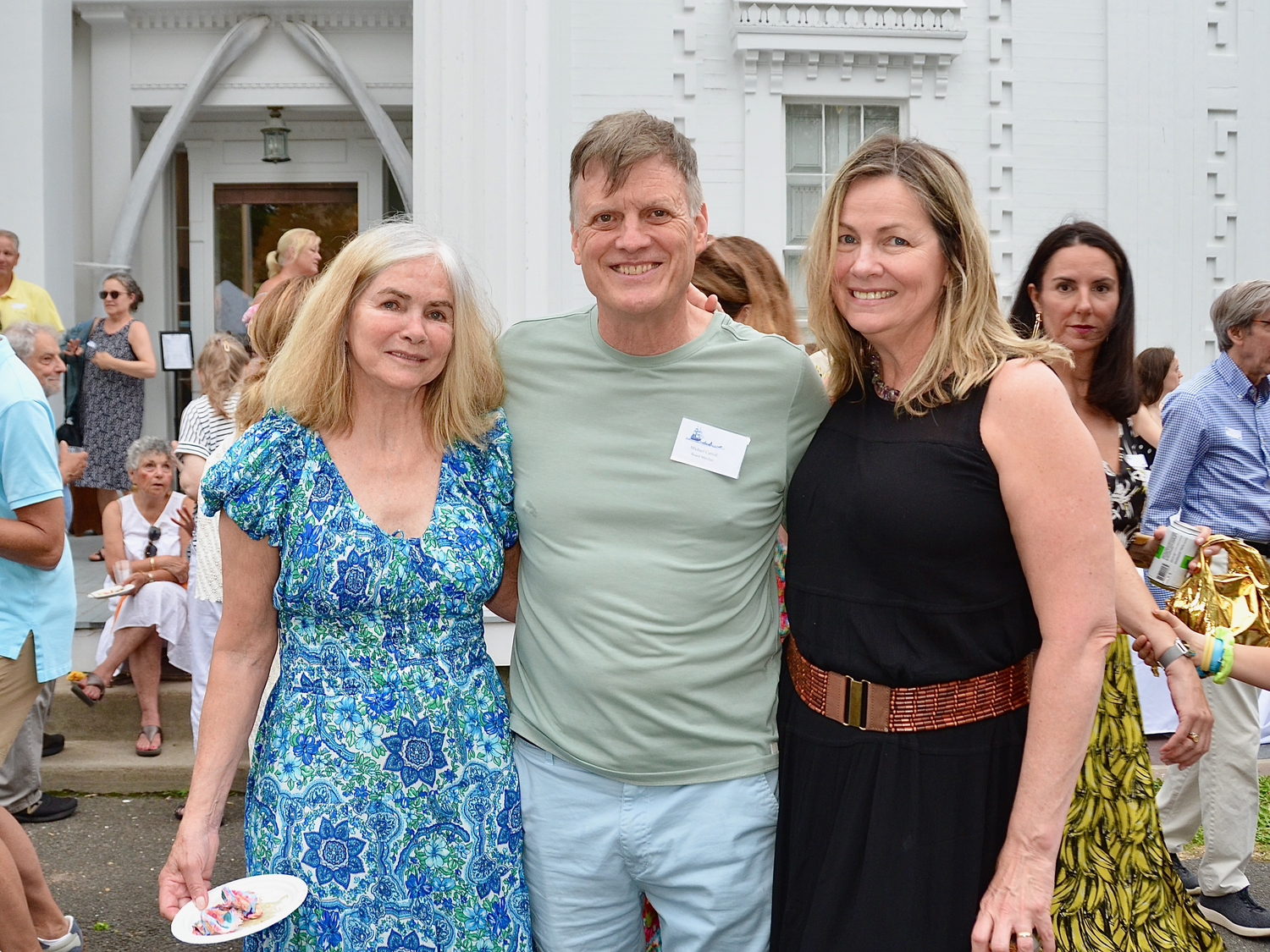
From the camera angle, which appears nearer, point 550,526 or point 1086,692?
point 1086,692

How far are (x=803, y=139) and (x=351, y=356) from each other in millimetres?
6233

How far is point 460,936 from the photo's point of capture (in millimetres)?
2150

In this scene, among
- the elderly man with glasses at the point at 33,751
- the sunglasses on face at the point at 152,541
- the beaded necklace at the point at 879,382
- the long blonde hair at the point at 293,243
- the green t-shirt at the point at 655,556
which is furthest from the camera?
the long blonde hair at the point at 293,243

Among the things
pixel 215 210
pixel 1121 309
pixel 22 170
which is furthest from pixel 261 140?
pixel 1121 309

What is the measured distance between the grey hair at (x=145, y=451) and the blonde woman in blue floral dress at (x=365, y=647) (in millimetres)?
3663

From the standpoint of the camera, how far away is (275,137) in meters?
8.64

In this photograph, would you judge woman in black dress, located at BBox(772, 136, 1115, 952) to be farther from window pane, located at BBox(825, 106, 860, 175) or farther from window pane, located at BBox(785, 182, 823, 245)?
window pane, located at BBox(825, 106, 860, 175)

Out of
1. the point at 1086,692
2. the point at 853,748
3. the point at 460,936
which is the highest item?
the point at 1086,692

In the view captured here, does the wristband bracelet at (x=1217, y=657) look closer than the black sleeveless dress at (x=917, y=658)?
No

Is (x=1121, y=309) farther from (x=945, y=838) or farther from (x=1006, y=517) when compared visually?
(x=945, y=838)

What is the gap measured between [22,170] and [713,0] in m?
4.91

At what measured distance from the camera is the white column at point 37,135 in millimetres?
7742

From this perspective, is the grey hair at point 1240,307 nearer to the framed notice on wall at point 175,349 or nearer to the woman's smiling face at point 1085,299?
the woman's smiling face at point 1085,299

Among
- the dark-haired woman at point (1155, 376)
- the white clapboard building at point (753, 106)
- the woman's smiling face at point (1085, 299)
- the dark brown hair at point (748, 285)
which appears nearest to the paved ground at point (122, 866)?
the woman's smiling face at point (1085, 299)
